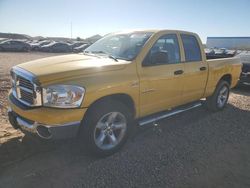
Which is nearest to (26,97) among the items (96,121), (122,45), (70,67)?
(70,67)

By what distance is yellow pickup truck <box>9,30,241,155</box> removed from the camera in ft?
11.1

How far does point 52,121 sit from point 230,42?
1820 inches

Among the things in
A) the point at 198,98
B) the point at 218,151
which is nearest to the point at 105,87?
the point at 218,151

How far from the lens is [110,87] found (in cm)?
371

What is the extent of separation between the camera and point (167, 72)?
15.0ft

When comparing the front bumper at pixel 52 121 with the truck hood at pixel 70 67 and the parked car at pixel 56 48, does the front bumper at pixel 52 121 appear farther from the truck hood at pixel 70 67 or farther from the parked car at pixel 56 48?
the parked car at pixel 56 48

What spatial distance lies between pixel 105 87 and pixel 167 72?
1.41 m

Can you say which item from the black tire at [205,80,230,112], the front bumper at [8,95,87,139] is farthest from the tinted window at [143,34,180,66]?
the black tire at [205,80,230,112]

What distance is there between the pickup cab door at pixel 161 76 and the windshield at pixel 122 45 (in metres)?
Answer: 0.20

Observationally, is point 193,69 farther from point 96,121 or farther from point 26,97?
point 26,97

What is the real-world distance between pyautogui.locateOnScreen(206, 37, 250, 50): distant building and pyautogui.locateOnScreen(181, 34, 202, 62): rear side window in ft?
131

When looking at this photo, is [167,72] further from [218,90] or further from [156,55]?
[218,90]

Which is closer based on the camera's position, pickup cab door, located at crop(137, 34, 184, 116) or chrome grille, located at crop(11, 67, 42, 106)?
chrome grille, located at crop(11, 67, 42, 106)

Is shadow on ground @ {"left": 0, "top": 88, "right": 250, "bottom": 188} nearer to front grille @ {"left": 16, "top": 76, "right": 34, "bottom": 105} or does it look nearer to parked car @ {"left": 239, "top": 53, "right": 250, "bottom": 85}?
front grille @ {"left": 16, "top": 76, "right": 34, "bottom": 105}
